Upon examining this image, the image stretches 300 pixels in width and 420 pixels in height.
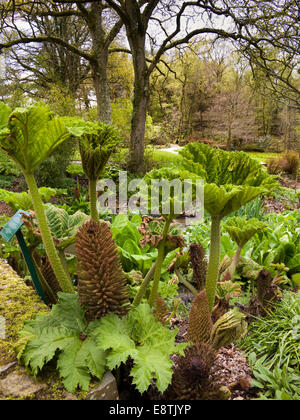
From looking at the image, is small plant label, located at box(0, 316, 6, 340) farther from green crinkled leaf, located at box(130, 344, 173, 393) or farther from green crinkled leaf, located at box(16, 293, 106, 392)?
green crinkled leaf, located at box(130, 344, 173, 393)

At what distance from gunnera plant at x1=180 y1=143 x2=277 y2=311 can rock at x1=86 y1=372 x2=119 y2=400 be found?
55cm

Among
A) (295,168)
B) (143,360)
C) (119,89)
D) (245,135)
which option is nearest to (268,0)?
(295,168)

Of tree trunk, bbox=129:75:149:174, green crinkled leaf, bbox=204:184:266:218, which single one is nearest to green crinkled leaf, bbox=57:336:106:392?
green crinkled leaf, bbox=204:184:266:218

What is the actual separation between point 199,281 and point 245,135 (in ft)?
77.6

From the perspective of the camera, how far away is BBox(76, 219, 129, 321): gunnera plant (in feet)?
3.23

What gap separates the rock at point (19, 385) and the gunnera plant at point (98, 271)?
28cm

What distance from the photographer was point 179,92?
24.8 metres

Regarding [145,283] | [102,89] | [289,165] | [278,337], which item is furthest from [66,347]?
[289,165]

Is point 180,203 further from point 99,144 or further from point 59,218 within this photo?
point 59,218

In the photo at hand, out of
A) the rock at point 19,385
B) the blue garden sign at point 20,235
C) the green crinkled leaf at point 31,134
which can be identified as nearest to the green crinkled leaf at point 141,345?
the rock at point 19,385

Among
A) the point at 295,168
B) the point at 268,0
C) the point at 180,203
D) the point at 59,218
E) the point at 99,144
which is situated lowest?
the point at 295,168

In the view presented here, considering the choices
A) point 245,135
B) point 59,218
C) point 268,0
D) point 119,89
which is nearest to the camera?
point 59,218

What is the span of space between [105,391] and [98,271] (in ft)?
1.30

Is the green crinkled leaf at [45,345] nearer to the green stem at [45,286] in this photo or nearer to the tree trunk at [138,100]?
the green stem at [45,286]
